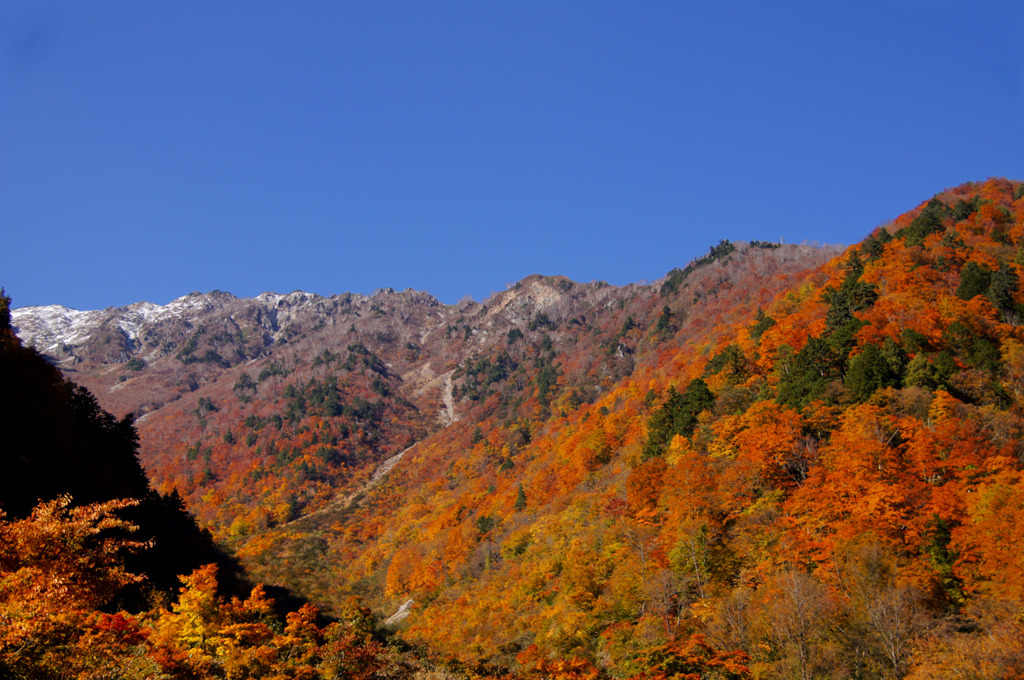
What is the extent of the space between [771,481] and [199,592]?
4154 centimetres

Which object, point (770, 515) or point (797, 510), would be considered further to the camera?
point (770, 515)

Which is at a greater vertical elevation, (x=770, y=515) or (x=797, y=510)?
(x=797, y=510)

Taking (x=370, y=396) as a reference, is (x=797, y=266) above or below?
above

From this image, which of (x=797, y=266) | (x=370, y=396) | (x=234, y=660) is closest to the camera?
(x=234, y=660)

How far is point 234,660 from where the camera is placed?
2491cm

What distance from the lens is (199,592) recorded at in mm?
32250

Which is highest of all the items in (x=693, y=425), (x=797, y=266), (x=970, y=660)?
(x=797, y=266)

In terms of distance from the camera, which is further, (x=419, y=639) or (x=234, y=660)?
(x=419, y=639)

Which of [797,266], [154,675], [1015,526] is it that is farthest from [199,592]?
[797,266]

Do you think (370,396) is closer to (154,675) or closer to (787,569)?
(787,569)

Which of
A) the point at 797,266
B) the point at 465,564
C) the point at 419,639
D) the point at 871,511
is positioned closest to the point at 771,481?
the point at 871,511

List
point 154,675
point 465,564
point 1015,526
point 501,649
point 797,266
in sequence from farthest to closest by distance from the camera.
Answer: point 797,266 < point 465,564 < point 501,649 < point 1015,526 < point 154,675

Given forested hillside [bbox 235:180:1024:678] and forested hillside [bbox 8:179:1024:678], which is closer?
forested hillside [bbox 8:179:1024:678]

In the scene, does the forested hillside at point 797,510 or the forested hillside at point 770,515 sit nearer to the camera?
the forested hillside at point 770,515
